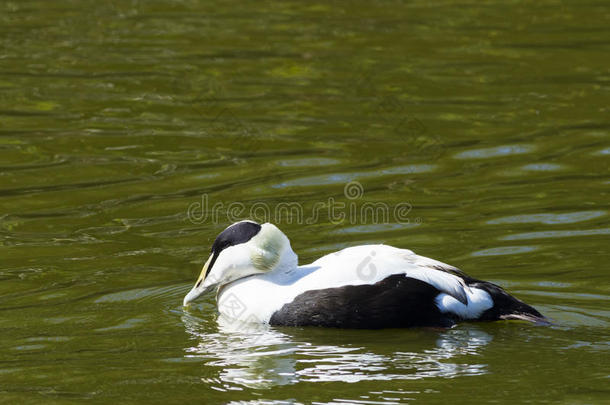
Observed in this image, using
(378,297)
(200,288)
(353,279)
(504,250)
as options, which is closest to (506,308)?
(378,297)

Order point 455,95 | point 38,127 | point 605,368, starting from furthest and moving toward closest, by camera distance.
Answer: point 455,95
point 38,127
point 605,368

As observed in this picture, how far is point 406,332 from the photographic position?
6.64m

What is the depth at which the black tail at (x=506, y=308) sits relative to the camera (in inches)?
262

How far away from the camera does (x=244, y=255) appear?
23.0 ft

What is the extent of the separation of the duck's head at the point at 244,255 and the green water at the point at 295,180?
259 millimetres

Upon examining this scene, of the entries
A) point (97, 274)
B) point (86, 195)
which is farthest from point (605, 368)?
point (86, 195)

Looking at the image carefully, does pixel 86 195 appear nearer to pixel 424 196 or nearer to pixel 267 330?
pixel 424 196

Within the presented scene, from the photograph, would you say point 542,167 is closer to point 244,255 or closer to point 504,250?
point 504,250

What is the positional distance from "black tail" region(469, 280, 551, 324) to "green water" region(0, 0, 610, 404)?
3.3 inches

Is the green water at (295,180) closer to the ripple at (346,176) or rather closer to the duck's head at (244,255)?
the ripple at (346,176)

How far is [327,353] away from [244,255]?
0.99 metres

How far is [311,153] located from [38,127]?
2811 millimetres

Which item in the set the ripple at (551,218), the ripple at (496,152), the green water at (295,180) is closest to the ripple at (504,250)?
the green water at (295,180)

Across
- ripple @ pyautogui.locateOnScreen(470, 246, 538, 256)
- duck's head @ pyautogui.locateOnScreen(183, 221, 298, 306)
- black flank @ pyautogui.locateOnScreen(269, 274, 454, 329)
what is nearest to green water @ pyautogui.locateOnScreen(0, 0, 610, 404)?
ripple @ pyautogui.locateOnScreen(470, 246, 538, 256)
